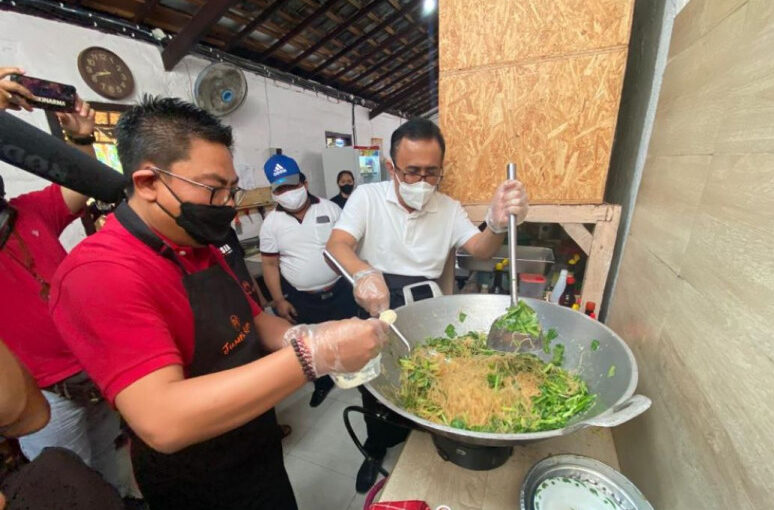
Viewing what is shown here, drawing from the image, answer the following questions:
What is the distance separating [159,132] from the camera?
1.03 metres

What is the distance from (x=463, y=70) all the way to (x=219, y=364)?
1.77 metres

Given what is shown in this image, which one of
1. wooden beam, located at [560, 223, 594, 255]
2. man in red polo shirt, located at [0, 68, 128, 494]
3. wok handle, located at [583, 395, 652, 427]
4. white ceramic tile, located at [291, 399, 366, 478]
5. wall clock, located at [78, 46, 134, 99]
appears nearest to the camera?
wok handle, located at [583, 395, 652, 427]

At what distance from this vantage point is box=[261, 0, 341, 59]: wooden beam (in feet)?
16.1

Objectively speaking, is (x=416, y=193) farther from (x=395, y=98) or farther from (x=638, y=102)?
(x=395, y=98)

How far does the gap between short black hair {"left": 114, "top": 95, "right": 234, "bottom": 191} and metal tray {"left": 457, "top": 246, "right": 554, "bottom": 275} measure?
6.46 feet

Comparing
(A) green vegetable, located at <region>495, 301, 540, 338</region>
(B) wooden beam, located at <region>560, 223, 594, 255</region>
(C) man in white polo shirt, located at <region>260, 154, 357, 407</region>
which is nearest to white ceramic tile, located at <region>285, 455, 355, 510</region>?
(C) man in white polo shirt, located at <region>260, 154, 357, 407</region>

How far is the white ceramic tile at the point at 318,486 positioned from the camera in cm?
223

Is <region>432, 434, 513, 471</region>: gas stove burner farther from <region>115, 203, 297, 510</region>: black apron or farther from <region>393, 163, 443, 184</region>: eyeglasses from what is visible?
<region>393, 163, 443, 184</region>: eyeglasses

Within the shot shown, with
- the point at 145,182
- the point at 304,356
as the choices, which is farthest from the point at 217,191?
the point at 304,356

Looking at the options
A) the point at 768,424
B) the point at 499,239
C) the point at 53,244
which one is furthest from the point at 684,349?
the point at 53,244

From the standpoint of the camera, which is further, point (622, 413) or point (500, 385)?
point (500, 385)

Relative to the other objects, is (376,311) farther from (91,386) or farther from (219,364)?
(91,386)

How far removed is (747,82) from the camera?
73cm

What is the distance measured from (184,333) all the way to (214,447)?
533mm
